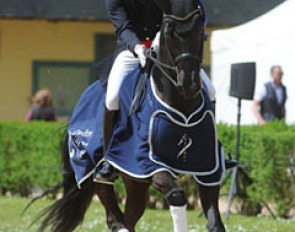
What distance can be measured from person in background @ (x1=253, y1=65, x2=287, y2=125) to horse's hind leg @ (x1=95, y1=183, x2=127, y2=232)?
7.90 meters

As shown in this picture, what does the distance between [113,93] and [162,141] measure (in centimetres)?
85

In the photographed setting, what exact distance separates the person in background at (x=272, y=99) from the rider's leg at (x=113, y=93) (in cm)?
858

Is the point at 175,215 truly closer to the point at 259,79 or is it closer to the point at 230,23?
the point at 259,79

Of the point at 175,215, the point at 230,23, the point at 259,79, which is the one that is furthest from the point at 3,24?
the point at 175,215

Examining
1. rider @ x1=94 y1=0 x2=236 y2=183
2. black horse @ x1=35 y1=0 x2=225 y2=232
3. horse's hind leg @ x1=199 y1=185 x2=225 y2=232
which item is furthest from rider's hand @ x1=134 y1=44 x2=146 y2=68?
horse's hind leg @ x1=199 y1=185 x2=225 y2=232

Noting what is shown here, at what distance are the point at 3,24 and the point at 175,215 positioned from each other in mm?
15704

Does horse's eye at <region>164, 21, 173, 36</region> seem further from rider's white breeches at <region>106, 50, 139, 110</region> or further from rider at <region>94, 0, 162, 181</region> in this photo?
rider's white breeches at <region>106, 50, 139, 110</region>

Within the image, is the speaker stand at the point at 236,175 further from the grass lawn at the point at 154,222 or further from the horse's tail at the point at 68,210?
the horse's tail at the point at 68,210

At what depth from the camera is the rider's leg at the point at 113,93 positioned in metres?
8.20

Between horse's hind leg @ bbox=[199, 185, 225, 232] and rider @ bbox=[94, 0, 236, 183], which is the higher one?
rider @ bbox=[94, 0, 236, 183]

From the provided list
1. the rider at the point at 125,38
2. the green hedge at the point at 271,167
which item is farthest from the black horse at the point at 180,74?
the green hedge at the point at 271,167

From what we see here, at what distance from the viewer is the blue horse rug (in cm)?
753

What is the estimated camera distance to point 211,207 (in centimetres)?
753

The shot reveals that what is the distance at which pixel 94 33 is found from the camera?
74.7 feet
